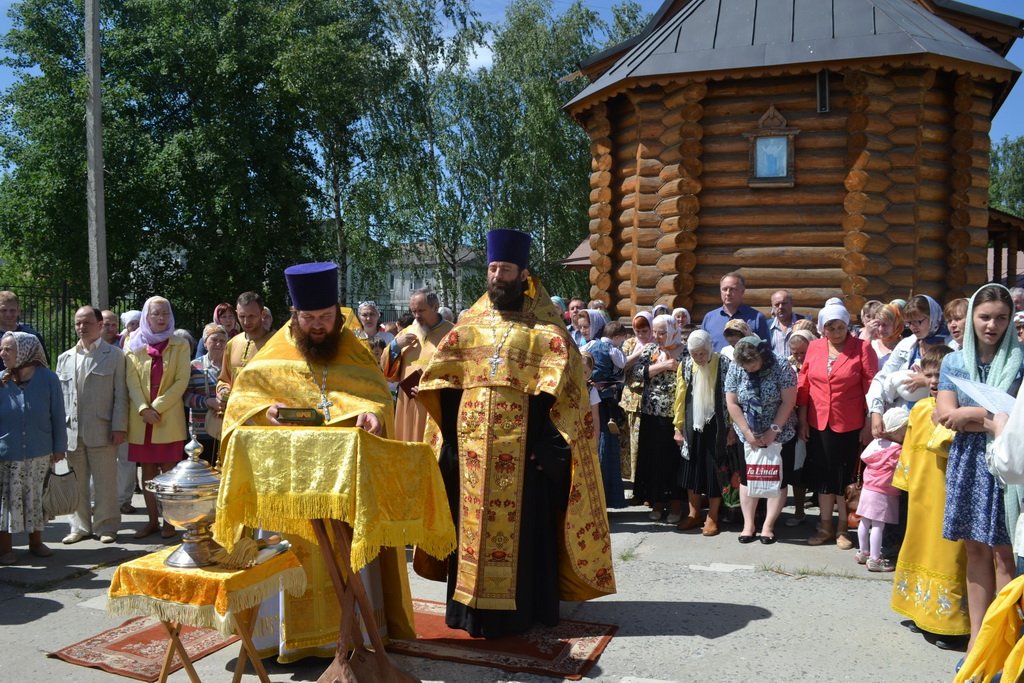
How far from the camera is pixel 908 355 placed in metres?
6.29

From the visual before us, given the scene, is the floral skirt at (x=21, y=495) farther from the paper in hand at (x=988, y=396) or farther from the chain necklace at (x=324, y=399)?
the paper in hand at (x=988, y=396)

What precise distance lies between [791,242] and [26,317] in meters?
12.4

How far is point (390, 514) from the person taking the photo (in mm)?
3484

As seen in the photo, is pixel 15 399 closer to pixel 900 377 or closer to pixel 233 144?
pixel 900 377

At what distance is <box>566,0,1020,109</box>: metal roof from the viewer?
35.7ft

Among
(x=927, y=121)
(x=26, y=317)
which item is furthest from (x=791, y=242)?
(x=26, y=317)

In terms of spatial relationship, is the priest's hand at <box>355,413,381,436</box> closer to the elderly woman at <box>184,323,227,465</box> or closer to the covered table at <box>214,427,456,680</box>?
the covered table at <box>214,427,456,680</box>

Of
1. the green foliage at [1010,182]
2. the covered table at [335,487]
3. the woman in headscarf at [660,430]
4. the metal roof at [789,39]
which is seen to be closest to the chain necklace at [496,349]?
the covered table at [335,487]

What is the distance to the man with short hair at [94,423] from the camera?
22.8ft

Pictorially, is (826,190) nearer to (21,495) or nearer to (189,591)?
(21,495)

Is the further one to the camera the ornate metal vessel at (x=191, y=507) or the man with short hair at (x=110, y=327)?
the man with short hair at (x=110, y=327)

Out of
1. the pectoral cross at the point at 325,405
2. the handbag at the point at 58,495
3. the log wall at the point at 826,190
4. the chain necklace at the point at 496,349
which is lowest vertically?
the handbag at the point at 58,495

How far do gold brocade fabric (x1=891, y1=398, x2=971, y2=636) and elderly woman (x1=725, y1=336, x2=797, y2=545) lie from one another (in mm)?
1911

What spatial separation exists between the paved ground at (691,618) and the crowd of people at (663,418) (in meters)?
0.25
